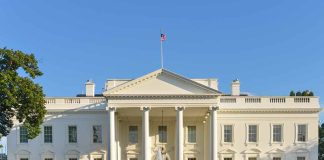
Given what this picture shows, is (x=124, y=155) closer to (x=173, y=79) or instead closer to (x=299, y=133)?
(x=173, y=79)

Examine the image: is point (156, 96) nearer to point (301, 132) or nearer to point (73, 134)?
point (73, 134)

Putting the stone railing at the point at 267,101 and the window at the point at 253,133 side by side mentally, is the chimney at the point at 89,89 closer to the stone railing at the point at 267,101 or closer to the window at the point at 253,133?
the stone railing at the point at 267,101

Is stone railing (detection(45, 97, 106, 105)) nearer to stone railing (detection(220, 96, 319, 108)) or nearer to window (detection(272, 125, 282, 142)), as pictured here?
stone railing (detection(220, 96, 319, 108))

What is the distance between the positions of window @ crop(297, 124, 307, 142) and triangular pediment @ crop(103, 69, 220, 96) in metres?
9.05

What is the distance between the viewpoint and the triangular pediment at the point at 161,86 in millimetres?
31000

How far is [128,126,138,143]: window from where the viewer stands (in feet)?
115

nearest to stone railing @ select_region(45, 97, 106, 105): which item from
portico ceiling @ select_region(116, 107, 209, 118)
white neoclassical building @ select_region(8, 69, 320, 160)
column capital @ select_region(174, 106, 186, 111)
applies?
white neoclassical building @ select_region(8, 69, 320, 160)

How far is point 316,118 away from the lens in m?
34.2

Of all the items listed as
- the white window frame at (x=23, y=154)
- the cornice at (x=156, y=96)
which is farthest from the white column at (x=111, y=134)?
the white window frame at (x=23, y=154)

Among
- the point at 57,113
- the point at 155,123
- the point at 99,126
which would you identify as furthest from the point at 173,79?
the point at 57,113

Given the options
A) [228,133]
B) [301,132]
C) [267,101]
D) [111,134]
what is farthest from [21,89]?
[301,132]

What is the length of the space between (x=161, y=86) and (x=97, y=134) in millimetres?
7444

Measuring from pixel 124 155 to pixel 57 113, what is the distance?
669 centimetres

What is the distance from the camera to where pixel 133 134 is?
35.1 m
